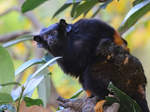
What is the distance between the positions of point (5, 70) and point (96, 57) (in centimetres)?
55

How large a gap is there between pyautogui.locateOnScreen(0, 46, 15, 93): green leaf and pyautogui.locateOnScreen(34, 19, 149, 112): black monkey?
433mm

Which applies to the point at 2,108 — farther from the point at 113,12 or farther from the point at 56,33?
the point at 113,12

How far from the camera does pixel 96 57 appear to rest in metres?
1.71

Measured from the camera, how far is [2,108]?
1288 millimetres

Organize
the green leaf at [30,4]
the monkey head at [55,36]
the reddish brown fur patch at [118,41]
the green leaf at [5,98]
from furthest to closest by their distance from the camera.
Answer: the monkey head at [55,36] → the reddish brown fur patch at [118,41] → the green leaf at [30,4] → the green leaf at [5,98]

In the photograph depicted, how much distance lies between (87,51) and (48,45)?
28 centimetres

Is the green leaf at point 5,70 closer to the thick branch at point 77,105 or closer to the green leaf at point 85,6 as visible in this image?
the thick branch at point 77,105

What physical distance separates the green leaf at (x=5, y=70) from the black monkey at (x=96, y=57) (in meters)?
0.43

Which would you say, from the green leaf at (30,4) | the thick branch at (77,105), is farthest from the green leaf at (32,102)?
the green leaf at (30,4)

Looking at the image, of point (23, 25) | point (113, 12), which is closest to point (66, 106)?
point (113, 12)

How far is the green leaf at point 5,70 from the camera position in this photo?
1.29 meters

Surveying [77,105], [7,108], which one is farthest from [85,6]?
[7,108]

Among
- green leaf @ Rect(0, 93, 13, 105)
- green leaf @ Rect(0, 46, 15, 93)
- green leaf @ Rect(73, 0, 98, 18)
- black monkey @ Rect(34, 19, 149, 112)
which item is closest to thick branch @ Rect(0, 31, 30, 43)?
black monkey @ Rect(34, 19, 149, 112)

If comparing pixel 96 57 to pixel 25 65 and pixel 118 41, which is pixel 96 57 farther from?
pixel 25 65
